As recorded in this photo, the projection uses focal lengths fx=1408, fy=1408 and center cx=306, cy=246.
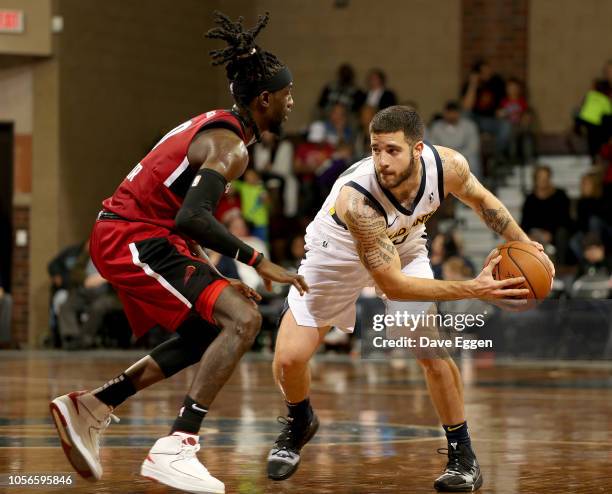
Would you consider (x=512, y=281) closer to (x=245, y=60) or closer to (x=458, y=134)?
(x=245, y=60)

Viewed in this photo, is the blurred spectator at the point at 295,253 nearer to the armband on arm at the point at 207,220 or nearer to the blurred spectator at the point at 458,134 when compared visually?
the blurred spectator at the point at 458,134

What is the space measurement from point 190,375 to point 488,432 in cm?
493

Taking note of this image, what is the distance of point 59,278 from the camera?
56.7ft

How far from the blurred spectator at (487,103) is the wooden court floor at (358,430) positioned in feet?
17.7

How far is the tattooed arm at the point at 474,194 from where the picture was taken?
6465 millimetres

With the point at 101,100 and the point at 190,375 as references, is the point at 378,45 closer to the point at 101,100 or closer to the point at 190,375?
the point at 101,100

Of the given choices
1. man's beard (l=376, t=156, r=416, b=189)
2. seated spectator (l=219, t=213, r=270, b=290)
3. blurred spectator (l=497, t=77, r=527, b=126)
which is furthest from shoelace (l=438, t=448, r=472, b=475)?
blurred spectator (l=497, t=77, r=527, b=126)

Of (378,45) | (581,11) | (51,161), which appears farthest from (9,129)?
(581,11)

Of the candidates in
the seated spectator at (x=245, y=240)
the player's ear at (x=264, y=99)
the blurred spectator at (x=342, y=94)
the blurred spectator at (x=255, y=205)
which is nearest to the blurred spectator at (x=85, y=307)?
the seated spectator at (x=245, y=240)

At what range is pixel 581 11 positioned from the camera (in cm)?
2020

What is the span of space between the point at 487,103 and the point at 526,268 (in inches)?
512

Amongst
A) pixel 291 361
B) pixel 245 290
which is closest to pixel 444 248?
pixel 291 361

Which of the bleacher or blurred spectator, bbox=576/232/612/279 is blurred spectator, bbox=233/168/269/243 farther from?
blurred spectator, bbox=576/232/612/279

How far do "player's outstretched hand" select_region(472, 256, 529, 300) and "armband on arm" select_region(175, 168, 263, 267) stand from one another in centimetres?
92
